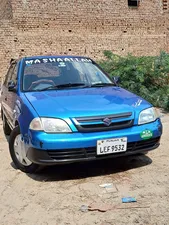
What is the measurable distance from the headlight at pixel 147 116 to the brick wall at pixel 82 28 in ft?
36.3

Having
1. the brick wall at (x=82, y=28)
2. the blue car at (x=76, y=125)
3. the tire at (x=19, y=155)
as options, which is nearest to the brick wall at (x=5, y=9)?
the brick wall at (x=82, y=28)

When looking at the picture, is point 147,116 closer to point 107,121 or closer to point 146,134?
point 146,134

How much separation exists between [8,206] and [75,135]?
98cm

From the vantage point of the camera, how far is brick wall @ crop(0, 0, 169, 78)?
13852mm

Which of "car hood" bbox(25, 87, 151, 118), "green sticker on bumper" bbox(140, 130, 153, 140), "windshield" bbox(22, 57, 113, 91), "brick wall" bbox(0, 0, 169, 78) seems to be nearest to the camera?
"car hood" bbox(25, 87, 151, 118)

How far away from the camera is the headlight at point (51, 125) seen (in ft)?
10.9

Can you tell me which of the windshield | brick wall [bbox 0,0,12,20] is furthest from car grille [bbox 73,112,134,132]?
brick wall [bbox 0,0,12,20]

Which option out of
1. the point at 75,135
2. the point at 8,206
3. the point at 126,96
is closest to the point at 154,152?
the point at 126,96

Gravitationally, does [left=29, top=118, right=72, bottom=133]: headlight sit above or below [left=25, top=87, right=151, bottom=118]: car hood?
below

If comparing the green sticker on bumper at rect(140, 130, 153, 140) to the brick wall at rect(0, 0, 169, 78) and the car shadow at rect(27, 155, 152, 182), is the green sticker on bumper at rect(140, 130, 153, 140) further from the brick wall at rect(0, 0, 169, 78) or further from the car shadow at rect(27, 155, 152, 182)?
the brick wall at rect(0, 0, 169, 78)

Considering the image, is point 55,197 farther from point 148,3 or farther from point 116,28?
point 148,3

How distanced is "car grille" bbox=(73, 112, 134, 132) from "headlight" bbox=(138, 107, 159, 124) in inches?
6.0

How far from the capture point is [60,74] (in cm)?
458

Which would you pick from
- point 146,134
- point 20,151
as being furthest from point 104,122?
point 20,151
